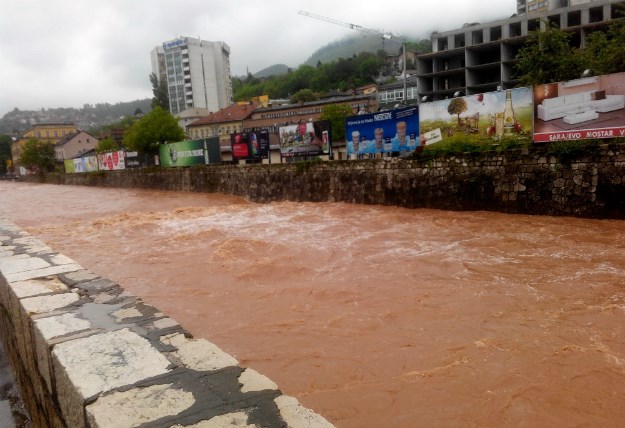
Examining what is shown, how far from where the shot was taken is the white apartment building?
122062 mm

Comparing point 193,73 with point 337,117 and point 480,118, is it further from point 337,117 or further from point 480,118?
point 480,118

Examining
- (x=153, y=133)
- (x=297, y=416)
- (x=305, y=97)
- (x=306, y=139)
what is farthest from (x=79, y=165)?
(x=297, y=416)

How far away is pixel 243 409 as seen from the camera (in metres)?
2.03

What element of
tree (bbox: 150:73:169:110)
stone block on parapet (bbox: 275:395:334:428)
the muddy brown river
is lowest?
the muddy brown river

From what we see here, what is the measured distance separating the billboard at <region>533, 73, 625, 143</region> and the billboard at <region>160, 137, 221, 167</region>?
19266 millimetres

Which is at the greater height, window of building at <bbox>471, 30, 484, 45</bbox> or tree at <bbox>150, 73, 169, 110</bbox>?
tree at <bbox>150, 73, 169, 110</bbox>

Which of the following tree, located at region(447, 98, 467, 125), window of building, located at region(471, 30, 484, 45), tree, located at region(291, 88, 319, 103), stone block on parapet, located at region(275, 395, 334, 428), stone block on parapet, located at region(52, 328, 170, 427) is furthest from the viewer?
tree, located at region(291, 88, 319, 103)

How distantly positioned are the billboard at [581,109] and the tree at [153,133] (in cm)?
3974

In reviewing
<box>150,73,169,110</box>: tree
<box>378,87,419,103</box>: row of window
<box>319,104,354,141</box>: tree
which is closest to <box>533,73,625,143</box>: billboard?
<box>319,104,354,141</box>: tree

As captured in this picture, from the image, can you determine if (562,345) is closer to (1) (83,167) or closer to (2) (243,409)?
(2) (243,409)

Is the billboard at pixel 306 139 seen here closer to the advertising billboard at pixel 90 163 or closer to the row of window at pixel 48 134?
the advertising billboard at pixel 90 163

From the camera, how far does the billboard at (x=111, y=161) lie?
1545 inches

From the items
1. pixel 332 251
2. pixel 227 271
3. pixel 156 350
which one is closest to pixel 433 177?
pixel 332 251

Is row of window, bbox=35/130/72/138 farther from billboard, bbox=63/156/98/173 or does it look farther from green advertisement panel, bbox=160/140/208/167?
green advertisement panel, bbox=160/140/208/167
